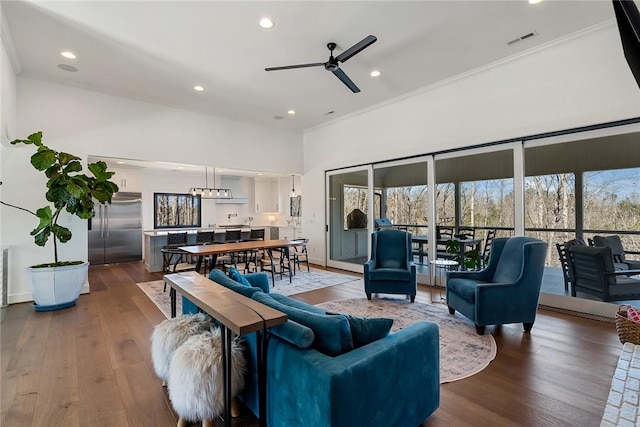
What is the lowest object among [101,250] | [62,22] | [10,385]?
[10,385]

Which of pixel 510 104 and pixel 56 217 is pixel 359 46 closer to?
pixel 510 104

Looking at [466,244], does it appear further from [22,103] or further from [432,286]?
[22,103]

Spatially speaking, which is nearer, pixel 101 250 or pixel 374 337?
pixel 374 337

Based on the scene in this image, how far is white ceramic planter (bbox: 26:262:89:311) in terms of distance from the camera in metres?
4.13

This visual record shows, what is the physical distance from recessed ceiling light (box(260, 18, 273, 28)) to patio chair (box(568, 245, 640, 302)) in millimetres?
4752

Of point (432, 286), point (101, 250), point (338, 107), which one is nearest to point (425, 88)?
point (338, 107)

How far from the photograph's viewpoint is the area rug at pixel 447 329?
263 centimetres

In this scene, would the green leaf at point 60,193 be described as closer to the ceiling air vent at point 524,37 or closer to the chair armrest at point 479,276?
the chair armrest at point 479,276

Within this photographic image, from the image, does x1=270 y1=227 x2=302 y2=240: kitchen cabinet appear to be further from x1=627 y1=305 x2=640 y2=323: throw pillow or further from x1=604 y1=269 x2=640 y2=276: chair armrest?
x1=627 y1=305 x2=640 y2=323: throw pillow

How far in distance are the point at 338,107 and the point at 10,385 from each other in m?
6.08

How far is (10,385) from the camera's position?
2377 mm

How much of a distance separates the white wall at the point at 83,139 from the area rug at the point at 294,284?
1.29m

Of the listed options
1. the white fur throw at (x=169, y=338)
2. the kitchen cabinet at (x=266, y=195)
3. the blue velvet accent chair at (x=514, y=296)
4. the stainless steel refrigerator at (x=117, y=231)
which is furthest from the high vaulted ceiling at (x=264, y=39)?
the kitchen cabinet at (x=266, y=195)

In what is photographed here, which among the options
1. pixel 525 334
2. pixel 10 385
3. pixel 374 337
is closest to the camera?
pixel 374 337
